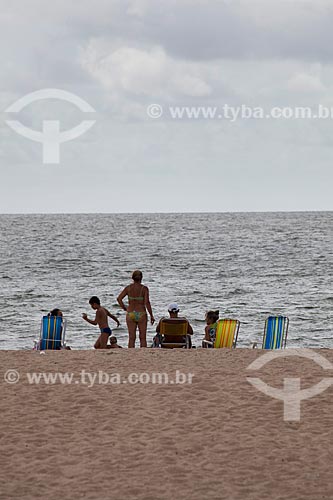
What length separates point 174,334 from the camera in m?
14.5

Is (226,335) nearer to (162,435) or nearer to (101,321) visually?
(101,321)

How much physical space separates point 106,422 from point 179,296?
27066mm

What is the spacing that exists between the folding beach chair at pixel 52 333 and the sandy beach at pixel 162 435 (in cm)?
147

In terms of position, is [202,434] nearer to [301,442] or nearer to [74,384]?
[301,442]

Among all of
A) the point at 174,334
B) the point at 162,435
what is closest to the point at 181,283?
the point at 174,334

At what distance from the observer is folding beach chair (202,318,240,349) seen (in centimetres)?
1465

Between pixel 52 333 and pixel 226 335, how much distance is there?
284 centimetres

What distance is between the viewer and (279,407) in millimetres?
10391

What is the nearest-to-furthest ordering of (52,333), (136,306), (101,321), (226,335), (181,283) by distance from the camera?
(52,333) → (226,335) → (136,306) → (101,321) → (181,283)

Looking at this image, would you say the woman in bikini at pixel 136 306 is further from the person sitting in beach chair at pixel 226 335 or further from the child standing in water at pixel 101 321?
the person sitting in beach chair at pixel 226 335

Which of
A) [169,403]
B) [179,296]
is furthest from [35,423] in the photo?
[179,296]

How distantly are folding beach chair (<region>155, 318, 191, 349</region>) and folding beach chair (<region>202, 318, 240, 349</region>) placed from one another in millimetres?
435

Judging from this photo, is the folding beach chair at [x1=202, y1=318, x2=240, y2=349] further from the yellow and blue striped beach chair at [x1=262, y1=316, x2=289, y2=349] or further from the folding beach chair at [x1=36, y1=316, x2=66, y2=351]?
the folding beach chair at [x1=36, y1=316, x2=66, y2=351]

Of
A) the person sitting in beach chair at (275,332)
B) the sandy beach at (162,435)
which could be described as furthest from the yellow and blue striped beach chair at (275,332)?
the sandy beach at (162,435)
